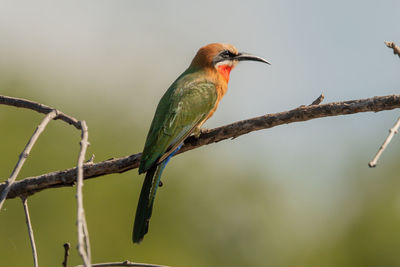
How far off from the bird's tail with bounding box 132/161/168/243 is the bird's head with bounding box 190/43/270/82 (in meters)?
1.52

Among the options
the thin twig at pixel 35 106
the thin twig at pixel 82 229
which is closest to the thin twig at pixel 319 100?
the thin twig at pixel 35 106

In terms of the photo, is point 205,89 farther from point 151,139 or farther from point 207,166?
point 207,166

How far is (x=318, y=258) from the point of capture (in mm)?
13945

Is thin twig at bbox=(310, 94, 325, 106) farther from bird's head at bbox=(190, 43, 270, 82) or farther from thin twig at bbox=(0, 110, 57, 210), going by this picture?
bird's head at bbox=(190, 43, 270, 82)

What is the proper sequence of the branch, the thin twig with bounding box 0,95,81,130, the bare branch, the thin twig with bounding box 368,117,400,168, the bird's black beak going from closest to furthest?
the thin twig with bounding box 368,117,400,168 → the bare branch → the thin twig with bounding box 0,95,81,130 → the branch → the bird's black beak

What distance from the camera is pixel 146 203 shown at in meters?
4.49

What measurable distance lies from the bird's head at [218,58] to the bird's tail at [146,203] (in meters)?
1.52

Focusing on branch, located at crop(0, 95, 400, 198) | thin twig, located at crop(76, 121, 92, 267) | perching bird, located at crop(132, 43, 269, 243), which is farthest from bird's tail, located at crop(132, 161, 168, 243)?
thin twig, located at crop(76, 121, 92, 267)

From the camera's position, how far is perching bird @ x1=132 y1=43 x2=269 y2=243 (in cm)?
450

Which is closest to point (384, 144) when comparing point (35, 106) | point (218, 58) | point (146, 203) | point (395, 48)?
point (395, 48)

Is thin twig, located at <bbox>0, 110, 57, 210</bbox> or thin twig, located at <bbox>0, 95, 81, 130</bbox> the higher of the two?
thin twig, located at <bbox>0, 95, 81, 130</bbox>

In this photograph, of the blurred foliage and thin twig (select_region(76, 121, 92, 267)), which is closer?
thin twig (select_region(76, 121, 92, 267))

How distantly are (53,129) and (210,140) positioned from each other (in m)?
8.43

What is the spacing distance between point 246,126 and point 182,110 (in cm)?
137
